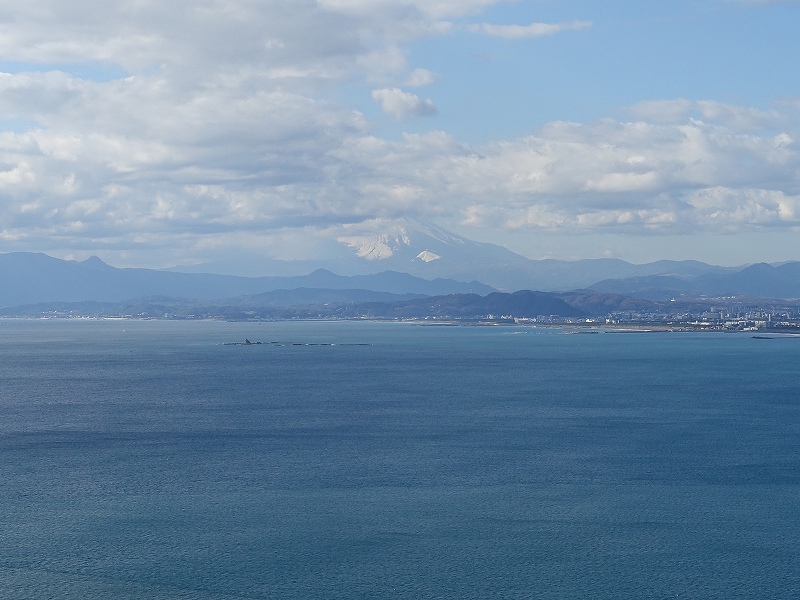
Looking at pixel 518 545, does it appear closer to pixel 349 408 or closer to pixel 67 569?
pixel 67 569

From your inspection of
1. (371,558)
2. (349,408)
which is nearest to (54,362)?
(349,408)

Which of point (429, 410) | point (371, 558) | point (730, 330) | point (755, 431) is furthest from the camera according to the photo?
point (730, 330)

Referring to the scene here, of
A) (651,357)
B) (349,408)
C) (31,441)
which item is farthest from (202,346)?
(31,441)

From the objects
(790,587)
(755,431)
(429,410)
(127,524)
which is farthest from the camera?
(429,410)

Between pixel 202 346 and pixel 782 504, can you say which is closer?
pixel 782 504

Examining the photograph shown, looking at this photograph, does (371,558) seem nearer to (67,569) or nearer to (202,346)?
(67,569)

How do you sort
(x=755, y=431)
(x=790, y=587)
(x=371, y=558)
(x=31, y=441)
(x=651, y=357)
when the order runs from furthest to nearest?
(x=651, y=357) → (x=755, y=431) → (x=31, y=441) → (x=371, y=558) → (x=790, y=587)
